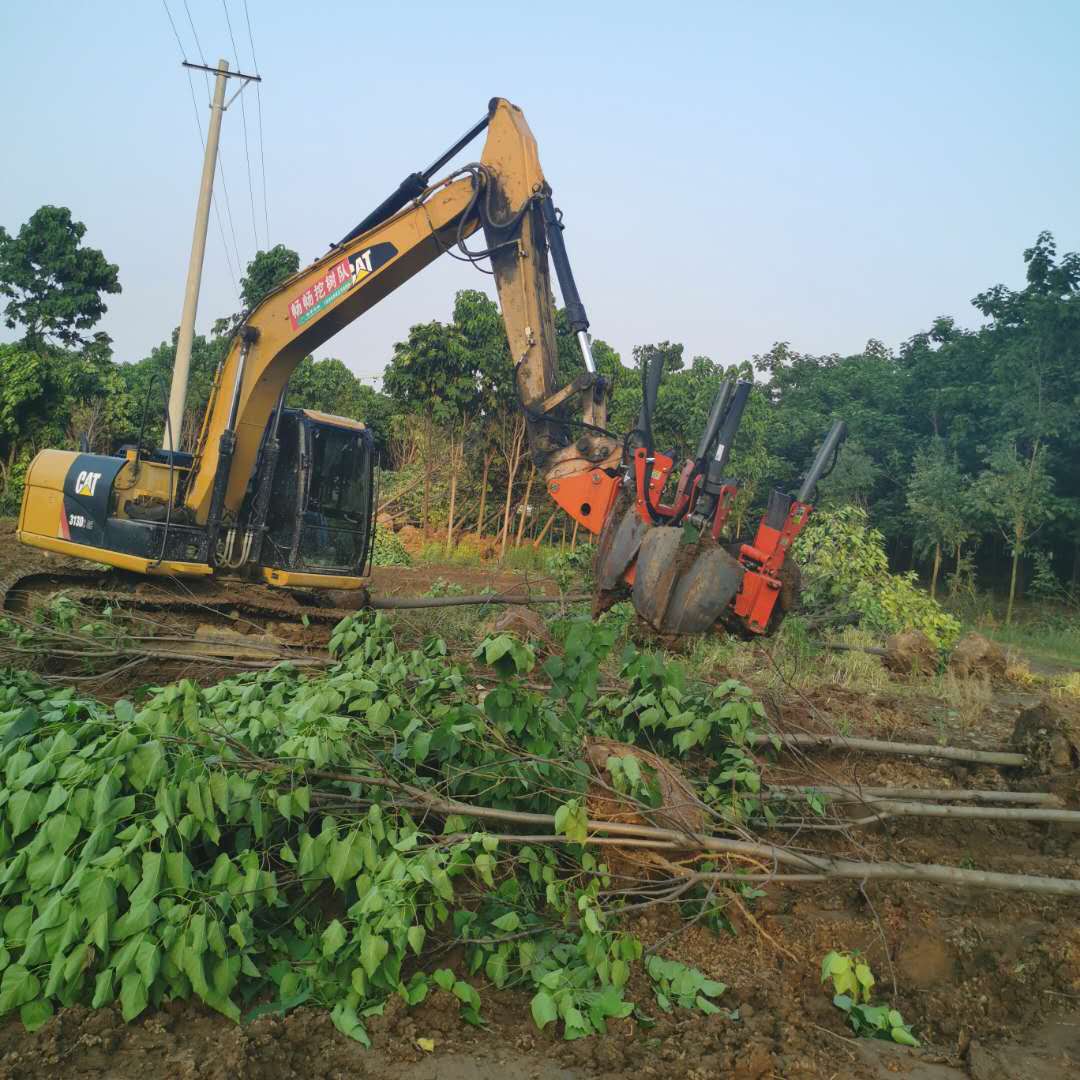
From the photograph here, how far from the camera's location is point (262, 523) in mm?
8828

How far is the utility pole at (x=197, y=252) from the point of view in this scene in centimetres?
1509

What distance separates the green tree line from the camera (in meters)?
21.3

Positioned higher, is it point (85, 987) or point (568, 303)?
point (568, 303)

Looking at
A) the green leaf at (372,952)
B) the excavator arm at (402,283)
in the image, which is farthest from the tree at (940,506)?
the green leaf at (372,952)

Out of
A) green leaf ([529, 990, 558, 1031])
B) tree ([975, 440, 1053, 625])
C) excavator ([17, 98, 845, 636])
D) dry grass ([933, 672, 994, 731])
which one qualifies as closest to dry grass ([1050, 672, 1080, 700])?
dry grass ([933, 672, 994, 731])

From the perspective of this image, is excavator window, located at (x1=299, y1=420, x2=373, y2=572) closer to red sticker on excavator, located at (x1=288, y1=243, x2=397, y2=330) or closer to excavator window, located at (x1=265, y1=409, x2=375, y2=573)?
excavator window, located at (x1=265, y1=409, x2=375, y2=573)

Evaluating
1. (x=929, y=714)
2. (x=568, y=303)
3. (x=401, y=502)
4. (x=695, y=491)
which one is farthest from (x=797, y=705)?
(x=401, y=502)

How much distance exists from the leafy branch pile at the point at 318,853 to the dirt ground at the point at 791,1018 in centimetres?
10

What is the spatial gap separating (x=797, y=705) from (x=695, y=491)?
1518mm

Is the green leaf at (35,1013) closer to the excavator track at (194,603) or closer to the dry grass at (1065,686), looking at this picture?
the excavator track at (194,603)

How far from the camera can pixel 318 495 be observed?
916 centimetres

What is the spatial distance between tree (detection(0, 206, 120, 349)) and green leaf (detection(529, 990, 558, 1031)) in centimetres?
2617

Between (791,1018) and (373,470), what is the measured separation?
7083 millimetres

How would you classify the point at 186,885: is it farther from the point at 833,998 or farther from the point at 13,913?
the point at 833,998
